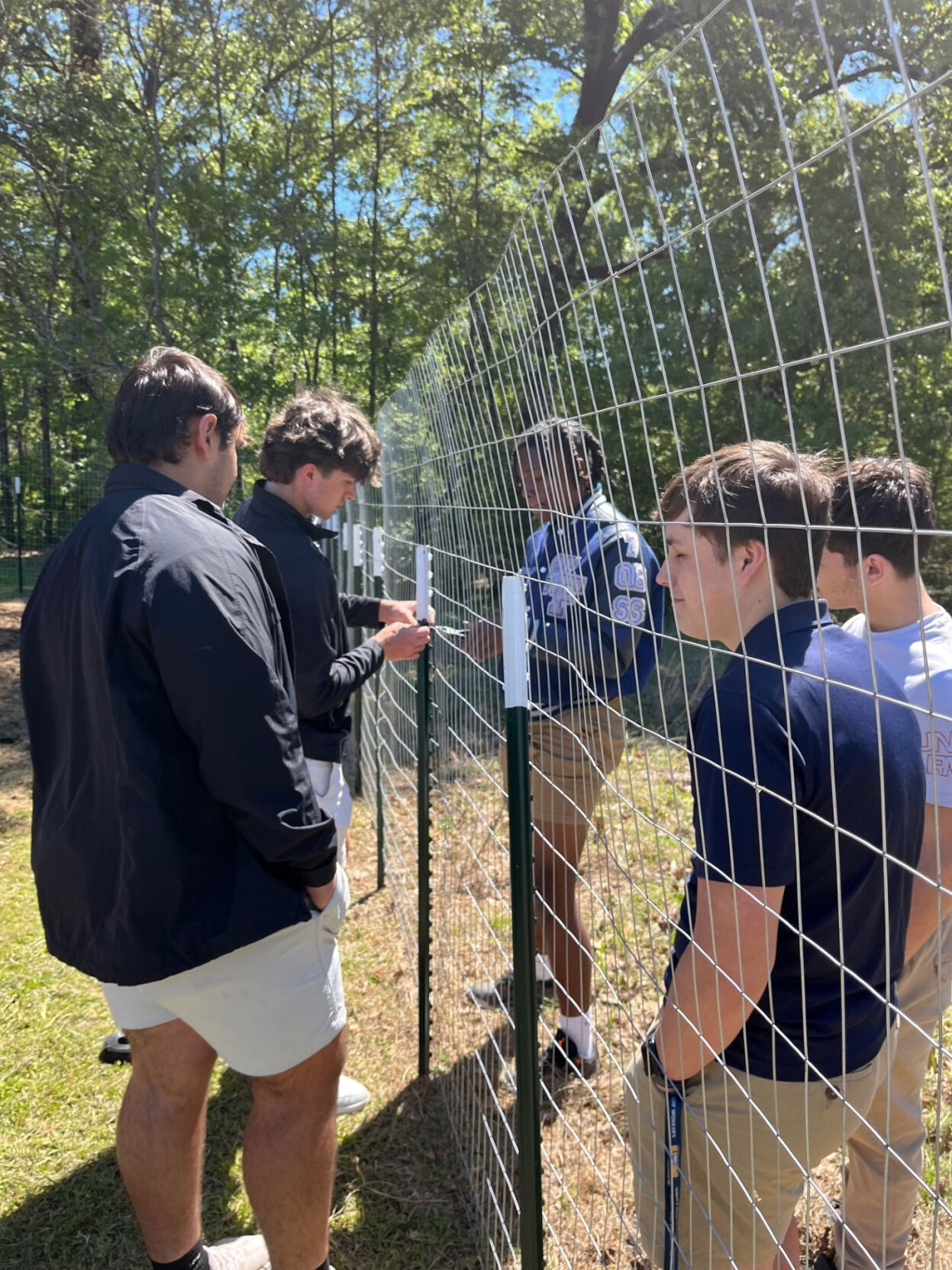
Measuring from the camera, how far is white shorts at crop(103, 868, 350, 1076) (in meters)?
1.72

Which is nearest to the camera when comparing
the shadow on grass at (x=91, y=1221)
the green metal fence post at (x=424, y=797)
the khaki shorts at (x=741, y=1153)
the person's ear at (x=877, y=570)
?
the khaki shorts at (x=741, y=1153)

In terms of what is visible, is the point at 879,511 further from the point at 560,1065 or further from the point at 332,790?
the point at 560,1065

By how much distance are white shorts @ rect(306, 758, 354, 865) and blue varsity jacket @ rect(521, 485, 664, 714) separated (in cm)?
67

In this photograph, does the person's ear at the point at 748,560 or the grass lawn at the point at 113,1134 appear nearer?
the person's ear at the point at 748,560

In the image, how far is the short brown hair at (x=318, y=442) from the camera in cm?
261

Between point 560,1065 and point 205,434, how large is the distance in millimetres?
2245

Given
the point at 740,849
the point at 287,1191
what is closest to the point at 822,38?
the point at 740,849

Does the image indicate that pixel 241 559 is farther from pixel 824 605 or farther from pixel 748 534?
pixel 824 605

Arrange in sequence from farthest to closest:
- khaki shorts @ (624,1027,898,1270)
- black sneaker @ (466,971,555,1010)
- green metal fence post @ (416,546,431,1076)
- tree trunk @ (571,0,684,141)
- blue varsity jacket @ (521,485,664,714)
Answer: tree trunk @ (571,0,684,141) → black sneaker @ (466,971,555,1010) → green metal fence post @ (416,546,431,1076) → blue varsity jacket @ (521,485,664,714) → khaki shorts @ (624,1027,898,1270)

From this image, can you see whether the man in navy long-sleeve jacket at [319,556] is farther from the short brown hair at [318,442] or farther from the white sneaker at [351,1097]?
the white sneaker at [351,1097]

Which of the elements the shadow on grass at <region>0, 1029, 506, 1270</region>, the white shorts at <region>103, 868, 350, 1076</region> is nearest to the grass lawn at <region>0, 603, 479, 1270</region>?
the shadow on grass at <region>0, 1029, 506, 1270</region>

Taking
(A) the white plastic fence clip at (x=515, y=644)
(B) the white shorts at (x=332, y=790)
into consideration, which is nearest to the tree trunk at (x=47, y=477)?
(B) the white shorts at (x=332, y=790)

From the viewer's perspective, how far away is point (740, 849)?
1.15 meters

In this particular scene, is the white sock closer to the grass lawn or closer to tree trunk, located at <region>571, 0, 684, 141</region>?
the grass lawn
